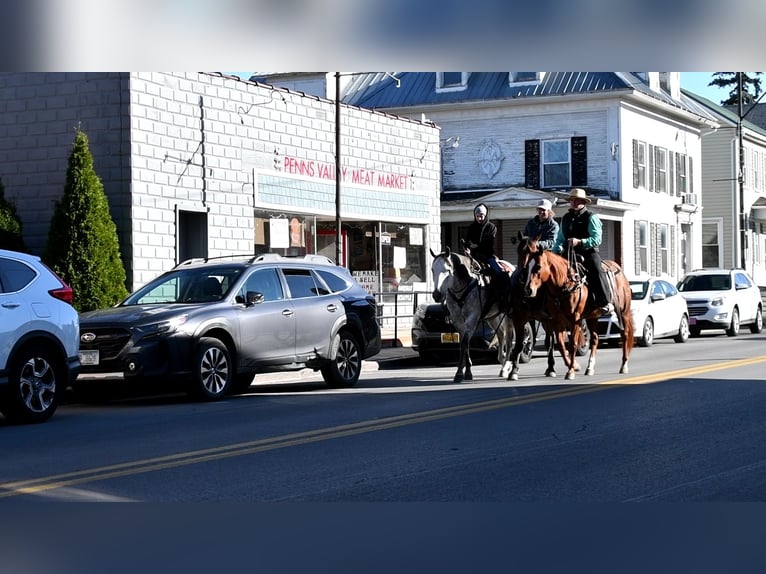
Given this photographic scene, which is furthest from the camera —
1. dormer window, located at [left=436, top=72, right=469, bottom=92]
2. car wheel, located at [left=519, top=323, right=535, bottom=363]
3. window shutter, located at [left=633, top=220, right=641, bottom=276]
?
dormer window, located at [left=436, top=72, right=469, bottom=92]

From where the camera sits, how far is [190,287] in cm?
1667

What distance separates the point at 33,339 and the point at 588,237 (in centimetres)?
847

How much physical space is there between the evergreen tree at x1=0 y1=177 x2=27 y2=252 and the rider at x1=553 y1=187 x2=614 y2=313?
30.5 ft

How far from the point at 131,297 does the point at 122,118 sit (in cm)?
601

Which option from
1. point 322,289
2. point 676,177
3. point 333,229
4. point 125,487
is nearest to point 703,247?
point 676,177

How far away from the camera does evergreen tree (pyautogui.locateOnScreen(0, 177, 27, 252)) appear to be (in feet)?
68.2

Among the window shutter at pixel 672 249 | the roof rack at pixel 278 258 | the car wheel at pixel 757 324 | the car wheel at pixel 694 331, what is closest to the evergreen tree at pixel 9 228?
the roof rack at pixel 278 258

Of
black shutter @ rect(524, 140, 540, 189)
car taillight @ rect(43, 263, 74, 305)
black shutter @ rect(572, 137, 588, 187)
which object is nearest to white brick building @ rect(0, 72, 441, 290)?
car taillight @ rect(43, 263, 74, 305)

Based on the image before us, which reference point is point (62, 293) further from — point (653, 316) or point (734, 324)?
point (734, 324)

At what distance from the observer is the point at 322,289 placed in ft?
57.9

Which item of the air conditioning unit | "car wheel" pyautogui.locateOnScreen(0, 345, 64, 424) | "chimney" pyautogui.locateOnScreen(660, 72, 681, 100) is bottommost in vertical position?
"car wheel" pyautogui.locateOnScreen(0, 345, 64, 424)

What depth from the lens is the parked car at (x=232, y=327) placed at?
15008 mm

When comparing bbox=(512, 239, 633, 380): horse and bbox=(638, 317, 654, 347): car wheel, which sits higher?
bbox=(512, 239, 633, 380): horse

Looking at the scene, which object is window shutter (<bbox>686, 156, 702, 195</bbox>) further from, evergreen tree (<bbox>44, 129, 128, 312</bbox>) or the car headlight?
the car headlight
